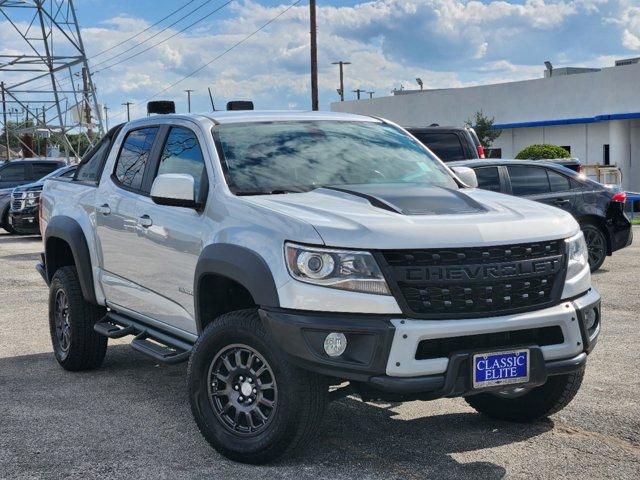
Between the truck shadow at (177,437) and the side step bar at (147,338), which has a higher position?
the side step bar at (147,338)

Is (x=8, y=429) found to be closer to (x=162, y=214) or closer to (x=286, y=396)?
(x=162, y=214)

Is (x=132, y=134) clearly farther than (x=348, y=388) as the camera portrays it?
Yes

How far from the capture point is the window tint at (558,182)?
12820 mm

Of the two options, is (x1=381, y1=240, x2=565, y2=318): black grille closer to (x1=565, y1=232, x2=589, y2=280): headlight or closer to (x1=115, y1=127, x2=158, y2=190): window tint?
(x1=565, y1=232, x2=589, y2=280): headlight

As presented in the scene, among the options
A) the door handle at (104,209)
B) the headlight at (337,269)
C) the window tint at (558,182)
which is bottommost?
the window tint at (558,182)

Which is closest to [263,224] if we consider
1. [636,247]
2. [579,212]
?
[579,212]

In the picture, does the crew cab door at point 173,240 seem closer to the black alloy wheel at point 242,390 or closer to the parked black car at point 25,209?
the black alloy wheel at point 242,390

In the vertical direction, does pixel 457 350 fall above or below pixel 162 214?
below

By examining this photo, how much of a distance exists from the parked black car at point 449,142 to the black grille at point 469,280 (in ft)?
33.1

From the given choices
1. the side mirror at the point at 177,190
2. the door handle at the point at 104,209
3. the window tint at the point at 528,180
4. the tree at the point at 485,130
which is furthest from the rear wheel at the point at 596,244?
the tree at the point at 485,130

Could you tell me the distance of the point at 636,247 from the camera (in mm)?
16094

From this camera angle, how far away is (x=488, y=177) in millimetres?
12586

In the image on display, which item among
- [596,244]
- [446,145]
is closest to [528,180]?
[596,244]

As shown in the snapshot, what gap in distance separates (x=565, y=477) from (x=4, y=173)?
69.4 ft
